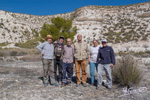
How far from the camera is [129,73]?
16.3 ft

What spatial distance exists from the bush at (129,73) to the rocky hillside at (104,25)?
2299 cm

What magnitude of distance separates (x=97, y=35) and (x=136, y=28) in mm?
9878

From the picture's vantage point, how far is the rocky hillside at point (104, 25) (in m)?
29.8

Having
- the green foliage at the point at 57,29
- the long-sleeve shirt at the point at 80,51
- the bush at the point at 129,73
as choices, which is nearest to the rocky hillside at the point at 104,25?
the green foliage at the point at 57,29

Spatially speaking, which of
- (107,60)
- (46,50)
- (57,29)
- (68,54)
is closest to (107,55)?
(107,60)

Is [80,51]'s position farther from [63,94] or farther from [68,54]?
[63,94]

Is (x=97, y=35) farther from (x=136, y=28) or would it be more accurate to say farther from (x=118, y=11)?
(x=118, y=11)

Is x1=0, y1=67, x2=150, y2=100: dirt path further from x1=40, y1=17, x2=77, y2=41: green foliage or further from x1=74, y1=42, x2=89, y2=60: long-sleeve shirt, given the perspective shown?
x1=40, y1=17, x2=77, y2=41: green foliage

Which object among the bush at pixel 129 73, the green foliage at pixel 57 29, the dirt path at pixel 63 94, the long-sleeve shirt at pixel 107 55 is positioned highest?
the green foliage at pixel 57 29

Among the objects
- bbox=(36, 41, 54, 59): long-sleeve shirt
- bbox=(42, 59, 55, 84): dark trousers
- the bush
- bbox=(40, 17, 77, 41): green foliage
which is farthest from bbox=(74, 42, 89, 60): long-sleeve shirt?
bbox=(40, 17, 77, 41): green foliage

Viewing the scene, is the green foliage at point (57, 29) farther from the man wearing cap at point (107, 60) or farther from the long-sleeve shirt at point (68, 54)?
the man wearing cap at point (107, 60)

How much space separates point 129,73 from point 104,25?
3240 centimetres

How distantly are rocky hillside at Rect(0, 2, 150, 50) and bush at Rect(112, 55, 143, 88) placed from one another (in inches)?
905

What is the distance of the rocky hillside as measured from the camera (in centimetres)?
2980
